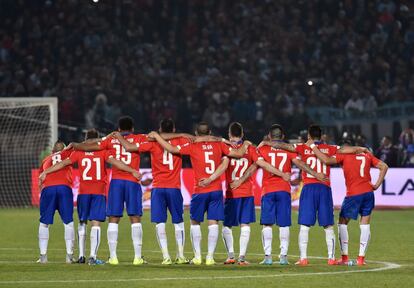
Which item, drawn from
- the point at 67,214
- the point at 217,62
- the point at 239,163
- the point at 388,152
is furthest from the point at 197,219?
the point at 217,62

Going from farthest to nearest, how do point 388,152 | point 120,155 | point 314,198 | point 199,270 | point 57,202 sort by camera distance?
1. point 388,152
2. point 57,202
3. point 314,198
4. point 120,155
5. point 199,270

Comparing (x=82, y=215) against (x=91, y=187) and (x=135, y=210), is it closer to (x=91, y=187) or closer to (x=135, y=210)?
(x=91, y=187)

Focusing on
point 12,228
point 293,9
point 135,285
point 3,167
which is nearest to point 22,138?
point 3,167

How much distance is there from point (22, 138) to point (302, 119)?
8.09 m

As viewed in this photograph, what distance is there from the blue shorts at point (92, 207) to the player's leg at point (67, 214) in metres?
0.25

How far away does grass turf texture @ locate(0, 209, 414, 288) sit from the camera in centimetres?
1324

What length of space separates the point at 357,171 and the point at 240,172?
1.75m

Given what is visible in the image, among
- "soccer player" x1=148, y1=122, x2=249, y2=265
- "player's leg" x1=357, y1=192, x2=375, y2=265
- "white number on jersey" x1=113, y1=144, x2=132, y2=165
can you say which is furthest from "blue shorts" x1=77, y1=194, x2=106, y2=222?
"player's leg" x1=357, y1=192, x2=375, y2=265

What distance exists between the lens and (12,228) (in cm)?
2459

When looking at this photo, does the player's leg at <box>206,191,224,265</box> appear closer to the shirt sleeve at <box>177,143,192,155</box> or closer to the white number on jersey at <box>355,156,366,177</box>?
the shirt sleeve at <box>177,143,192,155</box>

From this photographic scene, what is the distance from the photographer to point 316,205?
16109 millimetres

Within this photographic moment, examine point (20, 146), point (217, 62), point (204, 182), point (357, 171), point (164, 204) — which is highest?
point (217, 62)

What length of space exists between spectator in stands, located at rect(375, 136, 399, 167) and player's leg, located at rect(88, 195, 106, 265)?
1591 centimetres

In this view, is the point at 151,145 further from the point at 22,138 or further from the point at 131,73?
the point at 131,73
